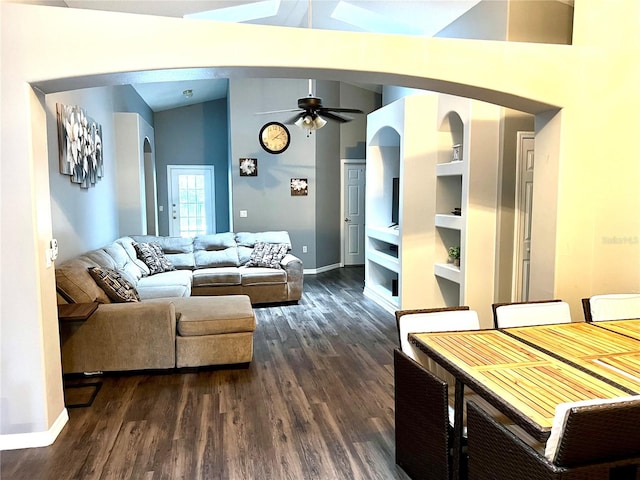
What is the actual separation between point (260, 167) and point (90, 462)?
6026mm

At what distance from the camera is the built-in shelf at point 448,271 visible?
4656 mm

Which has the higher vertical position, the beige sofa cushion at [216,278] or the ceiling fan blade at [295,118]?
the ceiling fan blade at [295,118]

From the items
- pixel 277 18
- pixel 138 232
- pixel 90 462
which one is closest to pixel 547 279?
pixel 90 462

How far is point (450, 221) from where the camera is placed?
4746mm

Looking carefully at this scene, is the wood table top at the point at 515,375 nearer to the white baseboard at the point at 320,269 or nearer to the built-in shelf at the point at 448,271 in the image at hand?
the built-in shelf at the point at 448,271

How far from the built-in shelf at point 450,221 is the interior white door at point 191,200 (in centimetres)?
584

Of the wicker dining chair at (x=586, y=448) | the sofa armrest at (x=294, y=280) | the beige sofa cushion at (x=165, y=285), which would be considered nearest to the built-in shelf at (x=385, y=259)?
the sofa armrest at (x=294, y=280)

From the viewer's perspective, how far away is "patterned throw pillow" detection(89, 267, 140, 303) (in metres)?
3.77

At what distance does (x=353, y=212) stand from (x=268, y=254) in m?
3.23

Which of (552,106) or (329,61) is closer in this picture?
(329,61)

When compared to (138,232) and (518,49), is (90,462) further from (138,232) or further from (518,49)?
(138,232)

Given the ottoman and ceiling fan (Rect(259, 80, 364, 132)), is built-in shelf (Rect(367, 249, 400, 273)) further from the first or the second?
the ottoman

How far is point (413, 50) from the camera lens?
2756 millimetres

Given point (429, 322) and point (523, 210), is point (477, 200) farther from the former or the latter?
point (429, 322)
